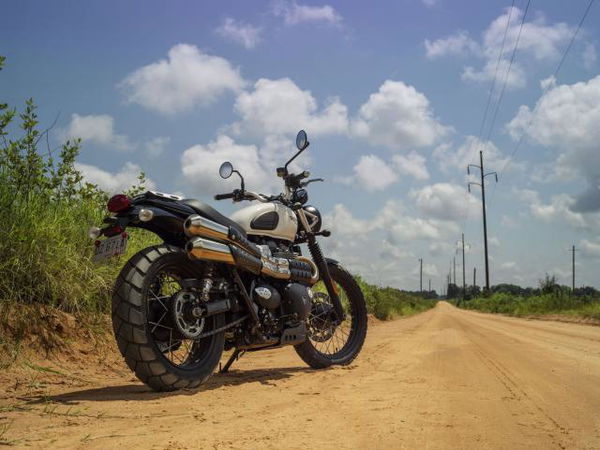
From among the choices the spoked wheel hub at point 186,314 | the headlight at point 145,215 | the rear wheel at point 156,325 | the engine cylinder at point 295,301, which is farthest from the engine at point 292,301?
the headlight at point 145,215

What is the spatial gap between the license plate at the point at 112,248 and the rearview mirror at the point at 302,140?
92.7 inches

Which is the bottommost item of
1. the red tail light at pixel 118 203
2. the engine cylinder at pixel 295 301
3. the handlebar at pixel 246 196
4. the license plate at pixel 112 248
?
the engine cylinder at pixel 295 301

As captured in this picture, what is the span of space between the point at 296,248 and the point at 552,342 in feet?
14.3

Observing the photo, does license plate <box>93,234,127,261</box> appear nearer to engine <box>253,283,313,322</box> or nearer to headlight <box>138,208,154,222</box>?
headlight <box>138,208,154,222</box>

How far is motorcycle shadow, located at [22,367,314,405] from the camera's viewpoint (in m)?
3.16

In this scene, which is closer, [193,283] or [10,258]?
[193,283]

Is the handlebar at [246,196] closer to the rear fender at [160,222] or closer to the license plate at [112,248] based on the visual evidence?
the rear fender at [160,222]

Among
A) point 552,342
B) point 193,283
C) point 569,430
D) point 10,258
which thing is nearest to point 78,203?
point 10,258

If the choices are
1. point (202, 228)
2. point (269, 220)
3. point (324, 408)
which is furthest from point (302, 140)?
point (324, 408)

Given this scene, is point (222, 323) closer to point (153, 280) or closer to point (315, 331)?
point (153, 280)

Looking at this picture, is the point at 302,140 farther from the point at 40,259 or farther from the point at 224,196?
the point at 40,259

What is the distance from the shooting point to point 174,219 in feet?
12.2

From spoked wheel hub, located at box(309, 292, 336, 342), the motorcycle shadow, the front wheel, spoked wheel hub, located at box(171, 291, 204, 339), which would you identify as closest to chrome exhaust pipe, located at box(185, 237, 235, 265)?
spoked wheel hub, located at box(171, 291, 204, 339)

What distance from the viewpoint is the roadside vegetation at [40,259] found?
448cm
